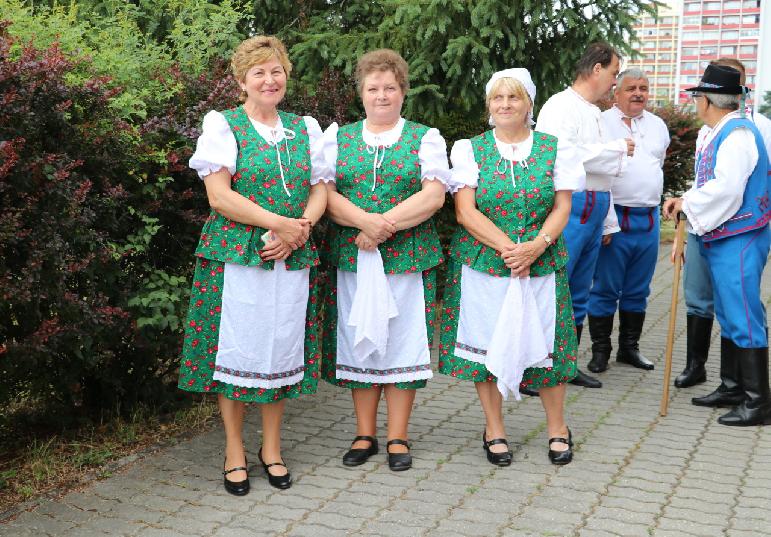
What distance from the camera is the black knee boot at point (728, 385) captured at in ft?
18.0

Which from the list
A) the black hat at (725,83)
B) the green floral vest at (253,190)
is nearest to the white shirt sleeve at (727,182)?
the black hat at (725,83)

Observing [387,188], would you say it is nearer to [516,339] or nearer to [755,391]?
[516,339]

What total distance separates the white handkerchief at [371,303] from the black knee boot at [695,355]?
2615mm

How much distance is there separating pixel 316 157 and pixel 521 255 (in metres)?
1.06

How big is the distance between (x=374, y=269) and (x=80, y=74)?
1.73m

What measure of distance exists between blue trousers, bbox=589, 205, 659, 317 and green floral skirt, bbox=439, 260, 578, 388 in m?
1.85

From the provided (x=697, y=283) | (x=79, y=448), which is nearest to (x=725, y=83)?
(x=697, y=283)

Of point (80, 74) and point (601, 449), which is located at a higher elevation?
point (80, 74)

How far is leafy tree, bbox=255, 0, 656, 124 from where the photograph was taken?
7.24 m

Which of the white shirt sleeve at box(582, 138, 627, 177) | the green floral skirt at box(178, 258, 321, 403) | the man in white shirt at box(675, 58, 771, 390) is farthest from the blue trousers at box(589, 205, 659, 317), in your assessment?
the green floral skirt at box(178, 258, 321, 403)

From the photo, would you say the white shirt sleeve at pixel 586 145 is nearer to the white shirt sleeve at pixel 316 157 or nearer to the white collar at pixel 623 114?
the white collar at pixel 623 114

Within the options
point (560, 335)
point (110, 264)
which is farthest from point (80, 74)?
point (560, 335)

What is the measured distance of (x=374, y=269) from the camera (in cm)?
423

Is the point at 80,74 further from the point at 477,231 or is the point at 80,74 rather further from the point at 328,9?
the point at 328,9
